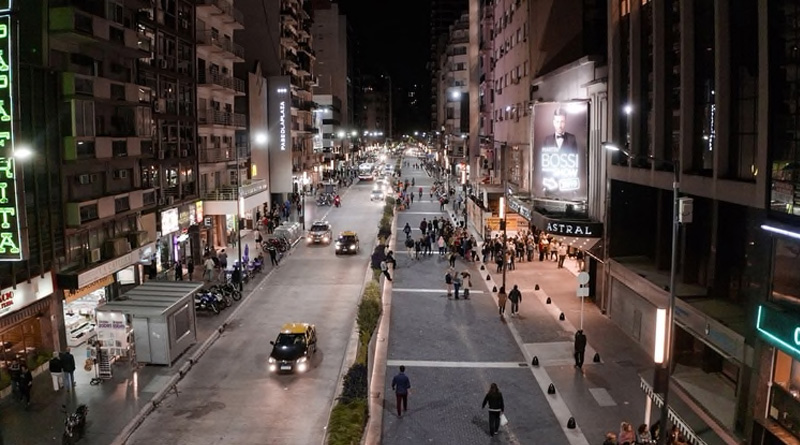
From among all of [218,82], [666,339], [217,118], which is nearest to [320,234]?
[217,118]

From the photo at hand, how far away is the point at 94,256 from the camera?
25.8m

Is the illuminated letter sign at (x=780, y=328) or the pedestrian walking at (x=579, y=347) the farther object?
the pedestrian walking at (x=579, y=347)

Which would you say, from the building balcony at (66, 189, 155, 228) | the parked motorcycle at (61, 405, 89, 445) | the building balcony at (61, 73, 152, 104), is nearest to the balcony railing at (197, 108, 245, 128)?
the building balcony at (61, 73, 152, 104)

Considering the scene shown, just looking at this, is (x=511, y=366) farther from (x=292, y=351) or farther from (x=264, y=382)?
(x=264, y=382)

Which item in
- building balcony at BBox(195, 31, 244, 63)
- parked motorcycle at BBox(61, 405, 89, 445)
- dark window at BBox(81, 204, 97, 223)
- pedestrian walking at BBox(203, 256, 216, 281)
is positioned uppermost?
building balcony at BBox(195, 31, 244, 63)

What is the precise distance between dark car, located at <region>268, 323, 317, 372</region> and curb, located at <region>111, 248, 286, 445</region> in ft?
9.57

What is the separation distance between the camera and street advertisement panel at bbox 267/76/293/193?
6250 centimetres

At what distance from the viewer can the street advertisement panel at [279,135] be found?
2461 inches

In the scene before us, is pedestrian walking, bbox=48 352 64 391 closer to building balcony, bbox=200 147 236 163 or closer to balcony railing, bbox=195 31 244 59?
building balcony, bbox=200 147 236 163

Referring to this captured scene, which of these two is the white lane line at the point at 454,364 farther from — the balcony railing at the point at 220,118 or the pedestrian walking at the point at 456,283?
the balcony railing at the point at 220,118

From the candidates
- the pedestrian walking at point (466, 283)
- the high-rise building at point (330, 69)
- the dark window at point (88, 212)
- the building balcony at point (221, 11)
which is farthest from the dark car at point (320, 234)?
the high-rise building at point (330, 69)

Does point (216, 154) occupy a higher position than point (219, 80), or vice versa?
point (219, 80)

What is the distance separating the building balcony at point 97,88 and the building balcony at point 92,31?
1.35m

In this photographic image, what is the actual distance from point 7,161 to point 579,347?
1806cm
